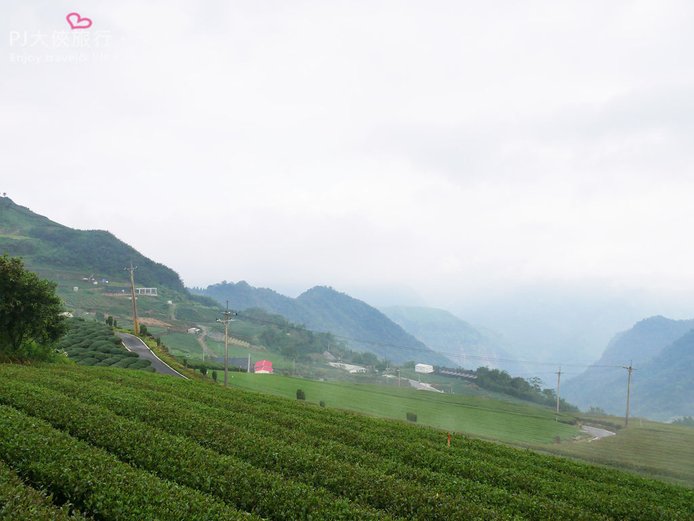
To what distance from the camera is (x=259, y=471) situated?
13.7m

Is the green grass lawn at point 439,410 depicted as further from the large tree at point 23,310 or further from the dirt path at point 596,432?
the large tree at point 23,310

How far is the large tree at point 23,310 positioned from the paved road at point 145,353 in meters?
16.9

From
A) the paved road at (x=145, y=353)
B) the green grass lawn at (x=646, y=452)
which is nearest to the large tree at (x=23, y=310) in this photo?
the paved road at (x=145, y=353)

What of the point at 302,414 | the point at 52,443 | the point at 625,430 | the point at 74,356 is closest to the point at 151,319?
the point at 74,356

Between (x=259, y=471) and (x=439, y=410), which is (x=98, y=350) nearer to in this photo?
(x=259, y=471)

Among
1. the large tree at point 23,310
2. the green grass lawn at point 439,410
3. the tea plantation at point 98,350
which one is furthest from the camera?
the green grass lawn at point 439,410

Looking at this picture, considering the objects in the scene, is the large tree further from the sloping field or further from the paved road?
the paved road

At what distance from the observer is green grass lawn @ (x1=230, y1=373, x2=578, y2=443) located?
236 ft

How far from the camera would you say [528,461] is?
2181 centimetres

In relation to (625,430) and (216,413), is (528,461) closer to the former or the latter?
(216,413)

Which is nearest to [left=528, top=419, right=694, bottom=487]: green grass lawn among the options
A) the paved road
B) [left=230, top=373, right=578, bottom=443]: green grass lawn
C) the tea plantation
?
[left=230, top=373, right=578, bottom=443]: green grass lawn

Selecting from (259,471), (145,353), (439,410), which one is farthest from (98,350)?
(439,410)

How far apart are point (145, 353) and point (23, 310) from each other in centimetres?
2849

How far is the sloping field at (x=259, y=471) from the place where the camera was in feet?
37.8
